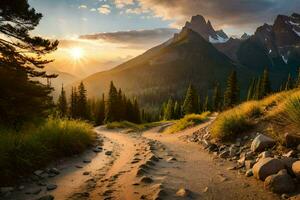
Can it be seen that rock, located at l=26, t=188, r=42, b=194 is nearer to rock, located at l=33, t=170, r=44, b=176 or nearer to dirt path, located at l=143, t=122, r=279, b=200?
rock, located at l=33, t=170, r=44, b=176

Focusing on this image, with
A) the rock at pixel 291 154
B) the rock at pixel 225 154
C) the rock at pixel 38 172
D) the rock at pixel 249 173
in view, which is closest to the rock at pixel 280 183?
the rock at pixel 249 173

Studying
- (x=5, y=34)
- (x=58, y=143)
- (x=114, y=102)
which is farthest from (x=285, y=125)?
(x=114, y=102)

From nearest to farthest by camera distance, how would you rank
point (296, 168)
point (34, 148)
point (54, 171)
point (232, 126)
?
point (296, 168) < point (54, 171) < point (34, 148) < point (232, 126)

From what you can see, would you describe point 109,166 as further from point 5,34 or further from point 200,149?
point 5,34

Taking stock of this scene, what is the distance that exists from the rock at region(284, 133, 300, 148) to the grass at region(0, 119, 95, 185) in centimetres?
764

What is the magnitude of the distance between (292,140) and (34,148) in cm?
800

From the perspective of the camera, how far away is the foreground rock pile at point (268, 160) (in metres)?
7.32

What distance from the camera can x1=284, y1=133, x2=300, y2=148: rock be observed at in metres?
9.72

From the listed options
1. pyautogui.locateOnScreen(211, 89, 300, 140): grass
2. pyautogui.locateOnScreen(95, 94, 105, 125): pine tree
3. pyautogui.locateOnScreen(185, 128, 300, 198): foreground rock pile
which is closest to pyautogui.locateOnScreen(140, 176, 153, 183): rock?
pyautogui.locateOnScreen(185, 128, 300, 198): foreground rock pile

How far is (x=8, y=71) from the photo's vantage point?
1755 centimetres

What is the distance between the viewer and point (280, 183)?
7262 millimetres

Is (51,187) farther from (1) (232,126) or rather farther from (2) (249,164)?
(1) (232,126)

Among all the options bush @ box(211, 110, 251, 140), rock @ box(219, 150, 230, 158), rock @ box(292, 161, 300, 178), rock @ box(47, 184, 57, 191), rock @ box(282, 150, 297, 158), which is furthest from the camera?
bush @ box(211, 110, 251, 140)

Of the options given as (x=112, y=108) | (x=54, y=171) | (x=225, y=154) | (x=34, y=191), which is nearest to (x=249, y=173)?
(x=225, y=154)
